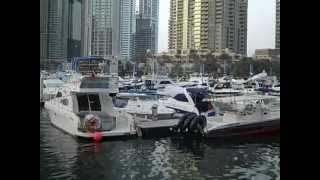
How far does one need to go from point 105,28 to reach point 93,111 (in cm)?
93

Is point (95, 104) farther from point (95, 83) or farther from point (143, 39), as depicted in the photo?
point (143, 39)

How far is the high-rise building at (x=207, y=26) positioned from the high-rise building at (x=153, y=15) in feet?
0.53

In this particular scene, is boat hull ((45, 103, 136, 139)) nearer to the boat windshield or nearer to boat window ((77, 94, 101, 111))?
boat window ((77, 94, 101, 111))

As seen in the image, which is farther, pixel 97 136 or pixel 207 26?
pixel 97 136

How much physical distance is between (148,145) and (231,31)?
151 centimetres

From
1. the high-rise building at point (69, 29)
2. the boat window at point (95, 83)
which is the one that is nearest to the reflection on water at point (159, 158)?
the boat window at point (95, 83)

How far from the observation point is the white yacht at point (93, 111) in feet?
14.6

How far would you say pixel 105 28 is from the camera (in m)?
4.53

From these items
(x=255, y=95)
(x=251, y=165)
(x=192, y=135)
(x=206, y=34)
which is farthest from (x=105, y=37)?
(x=251, y=165)

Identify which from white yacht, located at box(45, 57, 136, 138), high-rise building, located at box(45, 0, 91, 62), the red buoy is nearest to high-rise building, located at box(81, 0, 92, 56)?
high-rise building, located at box(45, 0, 91, 62)

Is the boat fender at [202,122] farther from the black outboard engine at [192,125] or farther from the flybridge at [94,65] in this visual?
the flybridge at [94,65]

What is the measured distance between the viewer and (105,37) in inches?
175

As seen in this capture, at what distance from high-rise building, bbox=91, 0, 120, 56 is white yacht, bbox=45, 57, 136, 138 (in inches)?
6.3

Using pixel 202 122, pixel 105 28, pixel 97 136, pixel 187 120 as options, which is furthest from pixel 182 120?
pixel 105 28
